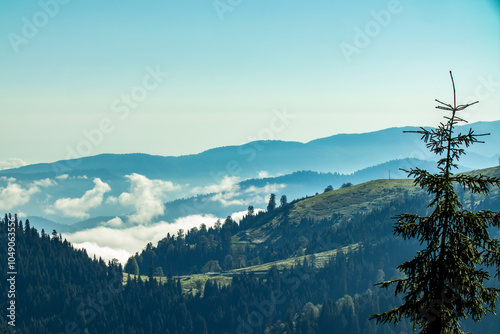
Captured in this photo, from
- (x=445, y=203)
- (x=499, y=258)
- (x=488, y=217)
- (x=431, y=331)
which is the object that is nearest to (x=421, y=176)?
(x=445, y=203)

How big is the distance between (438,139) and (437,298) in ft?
21.9

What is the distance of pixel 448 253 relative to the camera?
71.6 ft

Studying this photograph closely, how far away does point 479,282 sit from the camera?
22047mm

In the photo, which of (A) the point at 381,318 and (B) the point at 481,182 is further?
(A) the point at 381,318

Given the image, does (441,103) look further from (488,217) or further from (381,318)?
(381,318)

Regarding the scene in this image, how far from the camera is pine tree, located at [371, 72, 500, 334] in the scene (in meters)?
21.6

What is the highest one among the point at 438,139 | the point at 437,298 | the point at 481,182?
the point at 438,139

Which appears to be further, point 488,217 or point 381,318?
point 381,318

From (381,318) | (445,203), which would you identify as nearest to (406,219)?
(445,203)

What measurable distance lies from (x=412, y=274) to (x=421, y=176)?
4194 millimetres

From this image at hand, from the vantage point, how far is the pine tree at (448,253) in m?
21.6

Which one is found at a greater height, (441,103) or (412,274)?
(441,103)

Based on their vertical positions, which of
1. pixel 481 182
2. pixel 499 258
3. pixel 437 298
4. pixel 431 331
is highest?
pixel 481 182

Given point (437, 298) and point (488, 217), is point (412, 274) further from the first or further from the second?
point (488, 217)
